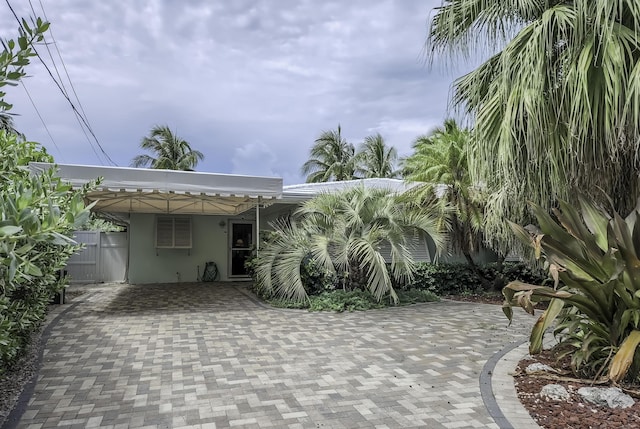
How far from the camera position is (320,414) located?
3.64 metres

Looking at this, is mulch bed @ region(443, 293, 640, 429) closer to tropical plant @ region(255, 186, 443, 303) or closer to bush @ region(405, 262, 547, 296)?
tropical plant @ region(255, 186, 443, 303)

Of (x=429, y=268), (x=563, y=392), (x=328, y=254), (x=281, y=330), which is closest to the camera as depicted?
(x=563, y=392)

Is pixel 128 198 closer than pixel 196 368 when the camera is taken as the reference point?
No

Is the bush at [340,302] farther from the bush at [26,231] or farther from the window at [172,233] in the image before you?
the window at [172,233]

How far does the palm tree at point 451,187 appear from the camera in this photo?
34.3 feet

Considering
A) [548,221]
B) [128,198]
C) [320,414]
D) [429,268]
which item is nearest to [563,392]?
[548,221]

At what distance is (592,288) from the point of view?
13.5ft

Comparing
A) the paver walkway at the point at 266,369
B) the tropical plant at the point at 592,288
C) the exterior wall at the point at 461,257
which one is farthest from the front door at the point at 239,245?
the tropical plant at the point at 592,288

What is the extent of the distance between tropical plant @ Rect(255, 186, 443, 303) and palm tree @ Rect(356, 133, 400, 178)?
22.5 metres

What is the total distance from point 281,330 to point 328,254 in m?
2.38

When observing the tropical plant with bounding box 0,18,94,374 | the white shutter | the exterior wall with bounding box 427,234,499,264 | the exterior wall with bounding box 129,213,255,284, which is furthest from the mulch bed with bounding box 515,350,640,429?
the exterior wall with bounding box 129,213,255,284

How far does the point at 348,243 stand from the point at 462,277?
4.59 metres

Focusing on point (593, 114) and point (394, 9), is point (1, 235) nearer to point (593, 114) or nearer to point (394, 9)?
point (593, 114)

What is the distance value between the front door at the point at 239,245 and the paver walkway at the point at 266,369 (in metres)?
6.36
